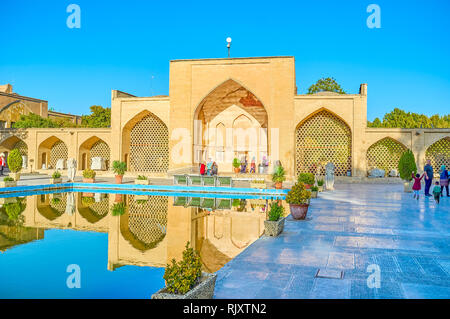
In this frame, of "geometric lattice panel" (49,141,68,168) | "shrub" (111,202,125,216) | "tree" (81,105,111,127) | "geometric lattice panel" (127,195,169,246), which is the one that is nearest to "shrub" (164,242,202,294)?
"geometric lattice panel" (127,195,169,246)

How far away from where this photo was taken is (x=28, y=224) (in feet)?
21.4

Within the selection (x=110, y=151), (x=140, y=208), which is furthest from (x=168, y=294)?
(x=110, y=151)

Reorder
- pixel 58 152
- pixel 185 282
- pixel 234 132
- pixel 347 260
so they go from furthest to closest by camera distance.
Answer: pixel 58 152, pixel 234 132, pixel 347 260, pixel 185 282

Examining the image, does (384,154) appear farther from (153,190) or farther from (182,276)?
(182,276)

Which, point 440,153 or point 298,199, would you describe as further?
point 440,153

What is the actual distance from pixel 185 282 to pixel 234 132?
1739 centimetres

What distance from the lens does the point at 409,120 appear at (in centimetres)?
2936

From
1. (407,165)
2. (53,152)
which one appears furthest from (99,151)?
(407,165)

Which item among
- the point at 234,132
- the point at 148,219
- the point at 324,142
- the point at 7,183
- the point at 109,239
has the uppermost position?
the point at 234,132

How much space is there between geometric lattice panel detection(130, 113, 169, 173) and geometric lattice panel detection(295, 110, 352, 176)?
21.1 ft

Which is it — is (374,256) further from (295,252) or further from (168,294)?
(168,294)

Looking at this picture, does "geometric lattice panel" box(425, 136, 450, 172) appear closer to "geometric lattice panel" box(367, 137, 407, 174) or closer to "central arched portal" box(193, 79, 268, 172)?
"geometric lattice panel" box(367, 137, 407, 174)

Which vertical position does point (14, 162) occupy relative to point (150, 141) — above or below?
below

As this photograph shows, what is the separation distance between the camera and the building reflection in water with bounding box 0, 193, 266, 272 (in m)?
4.84
